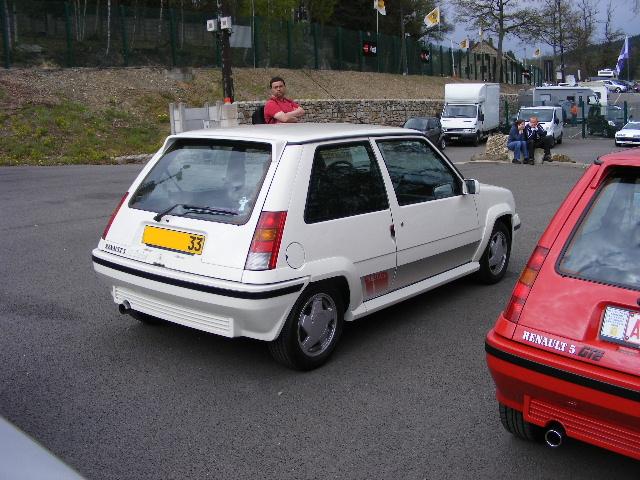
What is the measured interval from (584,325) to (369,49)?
41393 mm

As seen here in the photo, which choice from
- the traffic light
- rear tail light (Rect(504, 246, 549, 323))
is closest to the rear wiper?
rear tail light (Rect(504, 246, 549, 323))

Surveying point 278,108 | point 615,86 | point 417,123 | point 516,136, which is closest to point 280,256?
point 278,108

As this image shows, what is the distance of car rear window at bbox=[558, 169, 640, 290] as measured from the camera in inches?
124

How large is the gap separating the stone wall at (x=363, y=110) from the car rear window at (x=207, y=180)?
21.5 metres

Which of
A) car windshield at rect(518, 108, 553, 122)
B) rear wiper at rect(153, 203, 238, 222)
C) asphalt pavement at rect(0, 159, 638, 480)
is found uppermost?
car windshield at rect(518, 108, 553, 122)

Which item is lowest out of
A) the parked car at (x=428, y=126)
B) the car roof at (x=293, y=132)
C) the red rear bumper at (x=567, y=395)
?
the red rear bumper at (x=567, y=395)

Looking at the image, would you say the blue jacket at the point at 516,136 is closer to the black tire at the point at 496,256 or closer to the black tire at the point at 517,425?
the black tire at the point at 496,256

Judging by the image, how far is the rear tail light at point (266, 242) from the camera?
165 inches

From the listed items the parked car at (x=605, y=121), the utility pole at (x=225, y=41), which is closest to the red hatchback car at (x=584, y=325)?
the utility pole at (x=225, y=41)

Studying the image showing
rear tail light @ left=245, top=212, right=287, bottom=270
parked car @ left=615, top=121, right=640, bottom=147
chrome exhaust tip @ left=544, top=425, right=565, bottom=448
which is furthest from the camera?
parked car @ left=615, top=121, right=640, bottom=147

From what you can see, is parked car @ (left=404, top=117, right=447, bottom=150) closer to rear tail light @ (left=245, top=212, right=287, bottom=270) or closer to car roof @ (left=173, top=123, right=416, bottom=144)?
car roof @ (left=173, top=123, right=416, bottom=144)

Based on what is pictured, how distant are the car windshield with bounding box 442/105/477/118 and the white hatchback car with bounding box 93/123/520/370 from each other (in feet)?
92.6

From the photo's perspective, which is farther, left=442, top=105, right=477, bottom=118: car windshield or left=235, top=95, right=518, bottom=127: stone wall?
left=442, top=105, right=477, bottom=118: car windshield

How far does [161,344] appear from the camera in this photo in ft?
16.8
